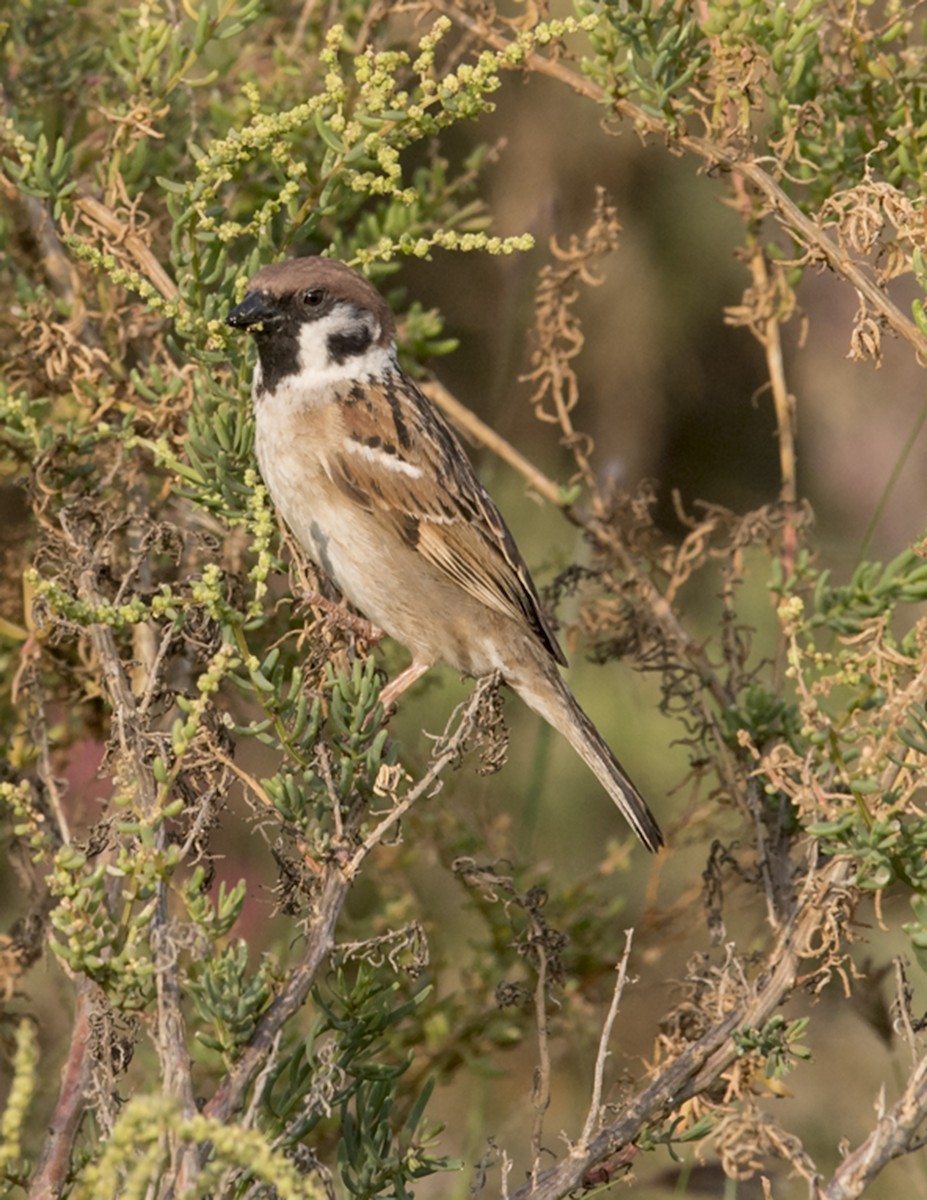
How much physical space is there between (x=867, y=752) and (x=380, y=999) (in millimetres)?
753

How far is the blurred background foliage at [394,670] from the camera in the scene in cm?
188

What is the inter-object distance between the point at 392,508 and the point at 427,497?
0.09 m

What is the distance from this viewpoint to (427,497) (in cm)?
320

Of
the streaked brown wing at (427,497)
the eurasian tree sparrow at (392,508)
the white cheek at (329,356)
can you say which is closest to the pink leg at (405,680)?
the eurasian tree sparrow at (392,508)

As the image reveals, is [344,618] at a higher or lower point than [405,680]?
higher

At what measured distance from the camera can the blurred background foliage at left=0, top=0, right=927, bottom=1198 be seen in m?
1.88

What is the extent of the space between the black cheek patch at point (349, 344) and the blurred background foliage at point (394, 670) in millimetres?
156

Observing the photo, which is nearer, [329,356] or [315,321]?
[315,321]

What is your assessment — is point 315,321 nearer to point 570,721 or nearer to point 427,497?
point 427,497

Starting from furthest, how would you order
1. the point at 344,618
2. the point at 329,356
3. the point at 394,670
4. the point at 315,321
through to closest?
the point at 394,670 → the point at 329,356 → the point at 315,321 → the point at 344,618

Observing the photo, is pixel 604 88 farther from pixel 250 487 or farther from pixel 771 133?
pixel 250 487

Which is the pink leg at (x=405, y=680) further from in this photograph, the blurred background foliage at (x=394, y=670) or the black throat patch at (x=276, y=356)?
the black throat patch at (x=276, y=356)

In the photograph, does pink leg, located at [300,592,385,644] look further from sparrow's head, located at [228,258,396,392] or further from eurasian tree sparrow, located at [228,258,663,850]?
sparrow's head, located at [228,258,396,392]

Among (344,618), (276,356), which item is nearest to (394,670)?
(344,618)
